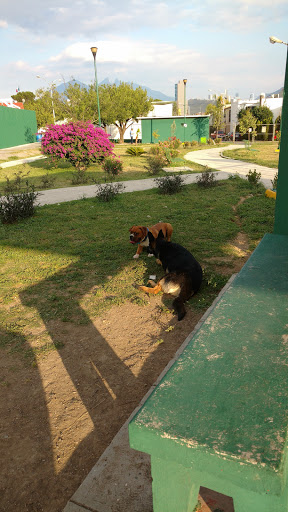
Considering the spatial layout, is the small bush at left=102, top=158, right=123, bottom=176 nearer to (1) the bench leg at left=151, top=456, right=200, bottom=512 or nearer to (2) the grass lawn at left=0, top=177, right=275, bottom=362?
(2) the grass lawn at left=0, top=177, right=275, bottom=362

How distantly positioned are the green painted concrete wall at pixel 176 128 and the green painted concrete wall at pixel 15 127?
38.5 feet

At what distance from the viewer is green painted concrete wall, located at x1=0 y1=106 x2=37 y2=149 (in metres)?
33.0

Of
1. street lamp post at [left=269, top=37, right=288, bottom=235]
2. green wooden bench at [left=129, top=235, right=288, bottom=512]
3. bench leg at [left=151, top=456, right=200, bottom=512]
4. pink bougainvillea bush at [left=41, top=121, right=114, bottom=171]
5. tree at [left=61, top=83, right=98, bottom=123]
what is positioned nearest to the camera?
green wooden bench at [left=129, top=235, right=288, bottom=512]

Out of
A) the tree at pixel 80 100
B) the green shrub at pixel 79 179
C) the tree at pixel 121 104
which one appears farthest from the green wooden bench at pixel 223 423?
the tree at pixel 121 104

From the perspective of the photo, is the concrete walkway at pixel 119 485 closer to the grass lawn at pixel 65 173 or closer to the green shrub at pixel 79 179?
the grass lawn at pixel 65 173

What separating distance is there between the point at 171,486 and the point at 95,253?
16.8 ft

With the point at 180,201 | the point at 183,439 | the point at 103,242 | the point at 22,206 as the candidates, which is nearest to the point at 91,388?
the point at 183,439

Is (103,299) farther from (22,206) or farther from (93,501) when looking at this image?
(22,206)

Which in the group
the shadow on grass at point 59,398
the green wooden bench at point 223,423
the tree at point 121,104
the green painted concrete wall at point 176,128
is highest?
the tree at point 121,104

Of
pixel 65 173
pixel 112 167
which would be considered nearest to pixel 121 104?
pixel 65 173

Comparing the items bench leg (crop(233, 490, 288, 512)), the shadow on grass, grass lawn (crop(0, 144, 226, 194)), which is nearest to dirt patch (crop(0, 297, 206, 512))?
the shadow on grass

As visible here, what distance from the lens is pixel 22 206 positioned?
8758 mm

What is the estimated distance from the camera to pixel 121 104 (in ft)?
132

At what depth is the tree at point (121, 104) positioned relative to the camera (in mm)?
38781
